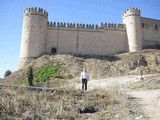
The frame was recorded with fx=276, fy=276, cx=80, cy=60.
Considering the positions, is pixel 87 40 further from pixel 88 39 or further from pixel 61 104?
pixel 61 104

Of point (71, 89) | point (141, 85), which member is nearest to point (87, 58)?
point (141, 85)

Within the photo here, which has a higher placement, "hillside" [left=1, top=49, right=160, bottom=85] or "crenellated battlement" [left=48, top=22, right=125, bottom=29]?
"crenellated battlement" [left=48, top=22, right=125, bottom=29]

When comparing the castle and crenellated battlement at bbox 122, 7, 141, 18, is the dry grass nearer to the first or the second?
the castle

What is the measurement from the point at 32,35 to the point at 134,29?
1413cm

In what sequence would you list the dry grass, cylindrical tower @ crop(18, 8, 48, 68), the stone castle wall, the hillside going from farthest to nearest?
the stone castle wall
cylindrical tower @ crop(18, 8, 48, 68)
the hillside
the dry grass

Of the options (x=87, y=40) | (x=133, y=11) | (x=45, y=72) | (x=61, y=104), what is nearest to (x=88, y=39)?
(x=87, y=40)

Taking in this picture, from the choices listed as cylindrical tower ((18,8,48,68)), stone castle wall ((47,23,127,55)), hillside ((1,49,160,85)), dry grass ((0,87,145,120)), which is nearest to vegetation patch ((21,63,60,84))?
hillside ((1,49,160,85))

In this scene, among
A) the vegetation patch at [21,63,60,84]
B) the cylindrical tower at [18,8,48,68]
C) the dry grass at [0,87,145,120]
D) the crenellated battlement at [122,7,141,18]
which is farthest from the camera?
the crenellated battlement at [122,7,141,18]

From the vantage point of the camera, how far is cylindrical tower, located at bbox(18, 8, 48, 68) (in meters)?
36.5

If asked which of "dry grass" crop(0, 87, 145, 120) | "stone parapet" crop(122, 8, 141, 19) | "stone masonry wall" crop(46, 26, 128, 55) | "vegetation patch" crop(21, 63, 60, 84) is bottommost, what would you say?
"dry grass" crop(0, 87, 145, 120)

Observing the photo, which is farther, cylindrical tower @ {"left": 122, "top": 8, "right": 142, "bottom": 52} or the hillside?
cylindrical tower @ {"left": 122, "top": 8, "right": 142, "bottom": 52}

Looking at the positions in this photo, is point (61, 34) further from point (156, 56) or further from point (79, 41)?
point (156, 56)

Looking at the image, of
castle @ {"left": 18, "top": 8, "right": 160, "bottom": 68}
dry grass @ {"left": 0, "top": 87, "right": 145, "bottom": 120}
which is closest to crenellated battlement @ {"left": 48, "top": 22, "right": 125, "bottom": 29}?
castle @ {"left": 18, "top": 8, "right": 160, "bottom": 68}

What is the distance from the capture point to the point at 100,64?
1250 inches
